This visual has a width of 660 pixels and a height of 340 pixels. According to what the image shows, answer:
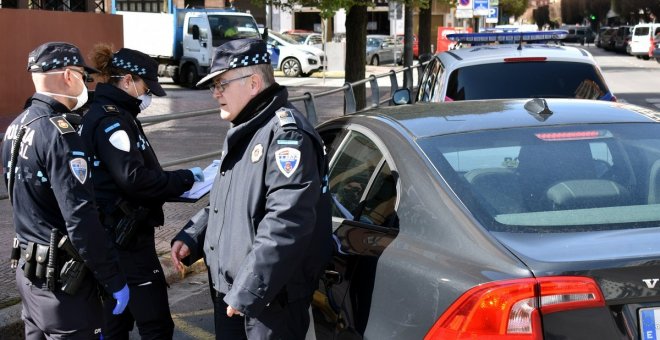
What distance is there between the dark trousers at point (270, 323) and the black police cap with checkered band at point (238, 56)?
2.87 feet

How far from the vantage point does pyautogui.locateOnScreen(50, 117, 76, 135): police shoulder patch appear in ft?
12.3

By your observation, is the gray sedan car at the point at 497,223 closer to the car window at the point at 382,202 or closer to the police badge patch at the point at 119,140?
the car window at the point at 382,202

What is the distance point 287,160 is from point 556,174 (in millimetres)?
1014

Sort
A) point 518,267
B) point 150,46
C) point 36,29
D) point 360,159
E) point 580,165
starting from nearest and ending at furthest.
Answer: point 518,267 → point 580,165 → point 360,159 → point 36,29 → point 150,46

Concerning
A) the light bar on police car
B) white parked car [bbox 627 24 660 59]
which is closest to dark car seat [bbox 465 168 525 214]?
the light bar on police car

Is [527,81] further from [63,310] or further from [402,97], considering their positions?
[63,310]

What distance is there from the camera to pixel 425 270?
124 inches

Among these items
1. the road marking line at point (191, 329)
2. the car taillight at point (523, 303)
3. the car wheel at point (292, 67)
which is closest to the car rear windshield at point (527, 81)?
the road marking line at point (191, 329)

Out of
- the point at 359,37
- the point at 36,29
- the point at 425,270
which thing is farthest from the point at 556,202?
the point at 36,29

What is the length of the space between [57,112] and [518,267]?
6.76ft

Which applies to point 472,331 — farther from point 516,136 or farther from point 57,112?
point 57,112

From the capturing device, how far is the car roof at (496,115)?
12.8ft

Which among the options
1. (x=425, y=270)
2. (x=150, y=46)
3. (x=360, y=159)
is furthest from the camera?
(x=150, y=46)

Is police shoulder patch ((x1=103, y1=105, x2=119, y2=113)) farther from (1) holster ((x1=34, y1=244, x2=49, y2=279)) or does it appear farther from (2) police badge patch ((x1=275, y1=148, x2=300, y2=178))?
(2) police badge patch ((x1=275, y1=148, x2=300, y2=178))
